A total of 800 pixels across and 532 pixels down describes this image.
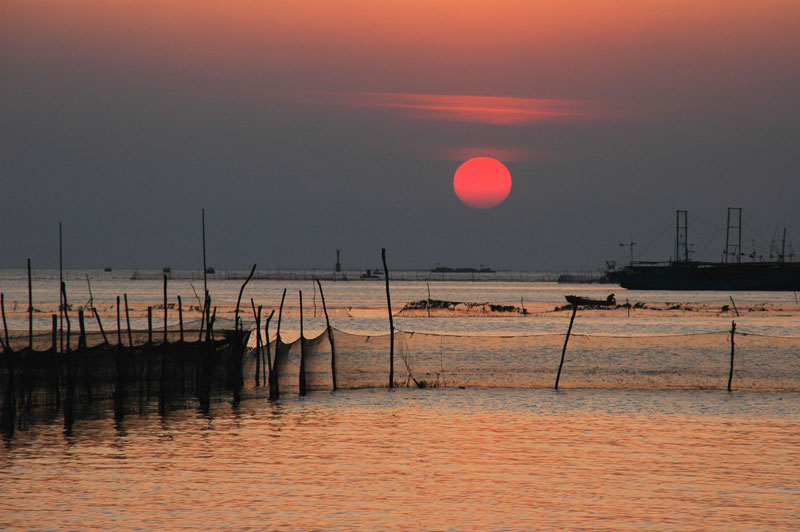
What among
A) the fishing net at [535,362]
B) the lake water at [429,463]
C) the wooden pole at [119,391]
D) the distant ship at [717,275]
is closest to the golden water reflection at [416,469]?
the lake water at [429,463]

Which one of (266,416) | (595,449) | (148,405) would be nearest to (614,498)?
(595,449)

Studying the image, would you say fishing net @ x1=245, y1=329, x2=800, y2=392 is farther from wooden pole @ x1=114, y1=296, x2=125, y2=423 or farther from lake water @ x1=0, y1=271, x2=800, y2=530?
wooden pole @ x1=114, y1=296, x2=125, y2=423

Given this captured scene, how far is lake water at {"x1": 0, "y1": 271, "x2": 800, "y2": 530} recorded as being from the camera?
1158 centimetres

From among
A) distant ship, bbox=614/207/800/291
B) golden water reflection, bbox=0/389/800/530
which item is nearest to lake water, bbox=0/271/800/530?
golden water reflection, bbox=0/389/800/530

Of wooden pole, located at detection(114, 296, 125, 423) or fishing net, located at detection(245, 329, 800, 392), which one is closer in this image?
wooden pole, located at detection(114, 296, 125, 423)

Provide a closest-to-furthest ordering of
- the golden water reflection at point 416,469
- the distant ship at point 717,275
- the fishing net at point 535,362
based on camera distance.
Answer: the golden water reflection at point 416,469, the fishing net at point 535,362, the distant ship at point 717,275

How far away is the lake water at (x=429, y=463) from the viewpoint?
1158cm

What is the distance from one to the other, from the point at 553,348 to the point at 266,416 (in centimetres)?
2334

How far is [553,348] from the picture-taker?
135 ft

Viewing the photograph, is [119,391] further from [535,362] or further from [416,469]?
[535,362]

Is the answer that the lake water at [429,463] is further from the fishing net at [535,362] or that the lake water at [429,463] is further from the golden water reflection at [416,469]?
the fishing net at [535,362]

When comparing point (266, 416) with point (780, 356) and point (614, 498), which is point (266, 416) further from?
point (780, 356)

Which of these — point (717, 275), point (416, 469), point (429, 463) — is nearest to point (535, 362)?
point (429, 463)

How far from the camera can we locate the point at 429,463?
14961 millimetres
